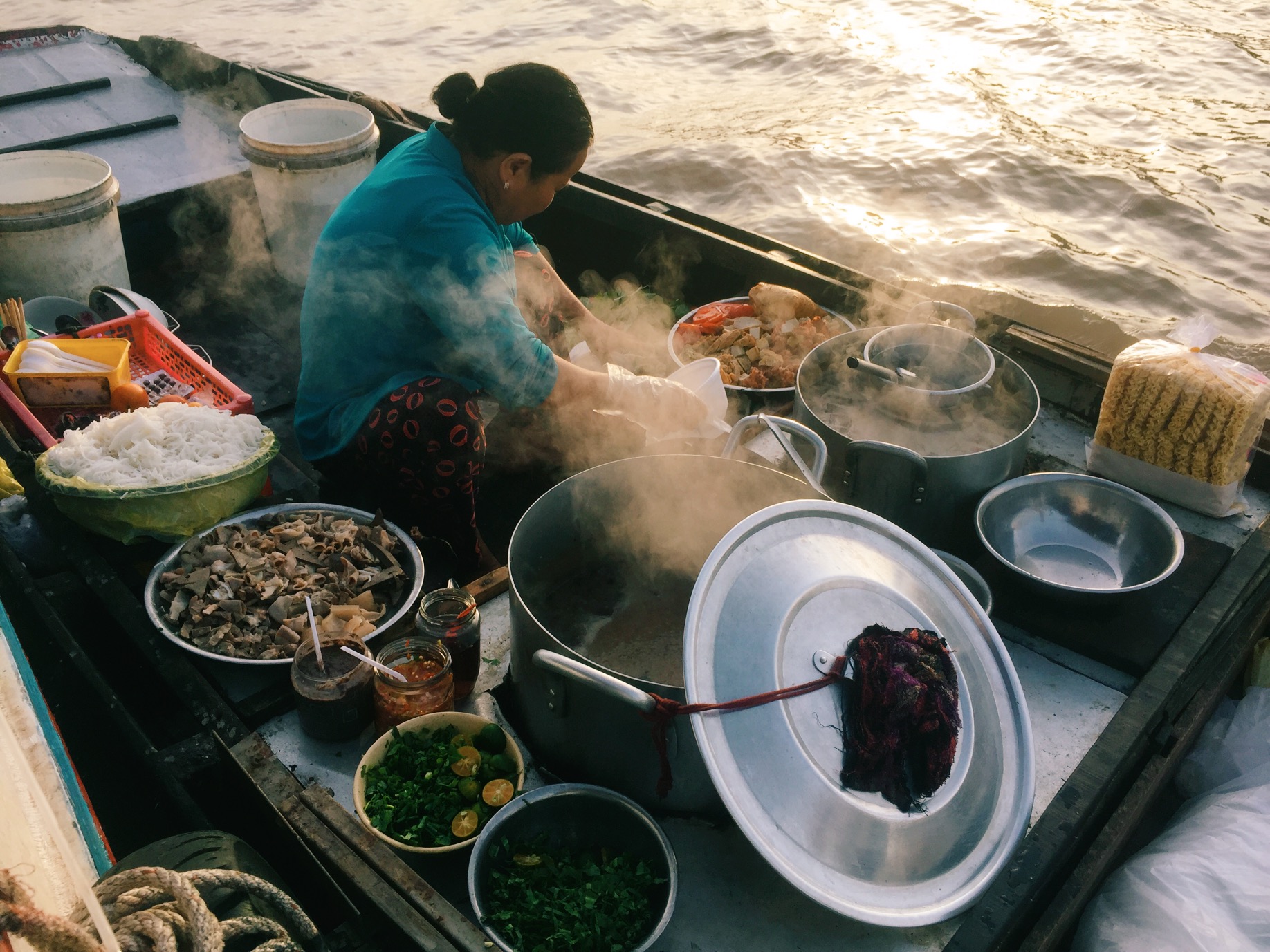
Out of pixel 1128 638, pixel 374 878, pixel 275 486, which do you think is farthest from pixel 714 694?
pixel 275 486

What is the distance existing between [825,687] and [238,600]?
195 cm

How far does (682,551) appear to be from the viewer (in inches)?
118

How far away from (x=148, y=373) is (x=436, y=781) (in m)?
2.69

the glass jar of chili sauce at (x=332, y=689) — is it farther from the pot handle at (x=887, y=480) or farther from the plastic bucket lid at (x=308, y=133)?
the plastic bucket lid at (x=308, y=133)

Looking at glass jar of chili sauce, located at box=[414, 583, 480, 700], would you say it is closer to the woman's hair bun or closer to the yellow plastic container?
the woman's hair bun

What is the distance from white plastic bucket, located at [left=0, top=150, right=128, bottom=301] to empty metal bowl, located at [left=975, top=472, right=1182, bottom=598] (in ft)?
13.9

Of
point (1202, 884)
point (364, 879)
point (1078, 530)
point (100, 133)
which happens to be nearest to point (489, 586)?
point (364, 879)

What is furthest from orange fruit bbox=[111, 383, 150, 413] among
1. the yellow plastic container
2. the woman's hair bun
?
the woman's hair bun

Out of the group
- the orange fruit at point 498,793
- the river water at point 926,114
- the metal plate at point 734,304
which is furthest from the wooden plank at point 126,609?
the river water at point 926,114

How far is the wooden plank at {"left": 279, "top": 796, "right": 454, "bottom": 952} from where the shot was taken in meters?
1.89

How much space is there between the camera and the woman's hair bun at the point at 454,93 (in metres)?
3.00

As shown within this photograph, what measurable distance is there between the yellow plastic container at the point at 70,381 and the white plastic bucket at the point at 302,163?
1.28 m

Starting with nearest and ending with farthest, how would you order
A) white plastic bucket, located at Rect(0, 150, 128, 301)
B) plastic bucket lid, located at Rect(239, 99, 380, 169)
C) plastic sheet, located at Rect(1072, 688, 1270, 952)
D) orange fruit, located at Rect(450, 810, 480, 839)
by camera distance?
orange fruit, located at Rect(450, 810, 480, 839) < plastic sheet, located at Rect(1072, 688, 1270, 952) < white plastic bucket, located at Rect(0, 150, 128, 301) < plastic bucket lid, located at Rect(239, 99, 380, 169)

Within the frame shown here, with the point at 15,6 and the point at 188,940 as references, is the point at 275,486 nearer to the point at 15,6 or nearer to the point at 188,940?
the point at 188,940
